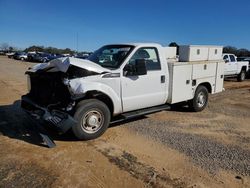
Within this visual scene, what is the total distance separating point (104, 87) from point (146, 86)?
119cm

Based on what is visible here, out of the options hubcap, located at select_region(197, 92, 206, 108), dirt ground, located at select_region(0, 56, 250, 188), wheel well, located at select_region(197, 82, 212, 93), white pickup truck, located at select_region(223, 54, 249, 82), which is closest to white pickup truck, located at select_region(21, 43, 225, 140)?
dirt ground, located at select_region(0, 56, 250, 188)

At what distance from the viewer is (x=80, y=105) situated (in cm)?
486

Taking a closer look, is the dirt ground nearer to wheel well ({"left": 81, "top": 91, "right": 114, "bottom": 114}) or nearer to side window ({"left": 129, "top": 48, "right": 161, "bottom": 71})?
wheel well ({"left": 81, "top": 91, "right": 114, "bottom": 114})

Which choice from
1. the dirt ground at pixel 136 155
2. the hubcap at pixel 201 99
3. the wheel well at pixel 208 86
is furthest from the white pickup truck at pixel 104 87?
the wheel well at pixel 208 86

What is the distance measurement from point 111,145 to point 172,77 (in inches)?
101

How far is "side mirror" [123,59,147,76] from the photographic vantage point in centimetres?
548

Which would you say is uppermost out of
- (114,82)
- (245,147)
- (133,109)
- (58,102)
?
(114,82)

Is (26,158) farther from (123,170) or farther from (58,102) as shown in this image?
(123,170)

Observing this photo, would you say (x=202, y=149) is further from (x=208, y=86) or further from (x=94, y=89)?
(x=208, y=86)

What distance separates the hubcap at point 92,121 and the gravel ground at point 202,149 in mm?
1039

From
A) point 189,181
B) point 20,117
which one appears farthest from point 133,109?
point 20,117

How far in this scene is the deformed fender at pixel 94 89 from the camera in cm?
473

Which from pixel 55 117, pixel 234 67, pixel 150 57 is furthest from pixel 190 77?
pixel 234 67

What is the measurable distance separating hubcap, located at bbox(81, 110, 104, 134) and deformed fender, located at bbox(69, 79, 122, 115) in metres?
0.44
